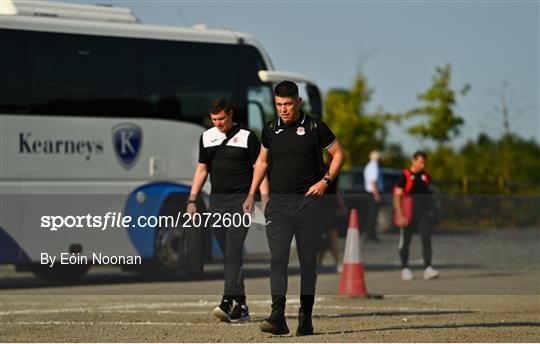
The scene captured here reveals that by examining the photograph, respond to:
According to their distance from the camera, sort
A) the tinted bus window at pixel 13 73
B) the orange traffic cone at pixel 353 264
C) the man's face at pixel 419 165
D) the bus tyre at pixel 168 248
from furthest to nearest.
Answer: the man's face at pixel 419 165 < the tinted bus window at pixel 13 73 < the bus tyre at pixel 168 248 < the orange traffic cone at pixel 353 264

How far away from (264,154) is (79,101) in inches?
346

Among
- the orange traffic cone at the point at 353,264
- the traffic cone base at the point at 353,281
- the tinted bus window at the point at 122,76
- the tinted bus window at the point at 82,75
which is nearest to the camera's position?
the orange traffic cone at the point at 353,264

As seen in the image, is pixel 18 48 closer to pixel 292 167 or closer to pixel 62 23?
pixel 62 23

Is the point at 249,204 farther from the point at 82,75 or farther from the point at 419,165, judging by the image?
the point at 82,75

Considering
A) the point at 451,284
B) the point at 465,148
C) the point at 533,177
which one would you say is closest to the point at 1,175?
the point at 451,284

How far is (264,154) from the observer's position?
11.5 meters

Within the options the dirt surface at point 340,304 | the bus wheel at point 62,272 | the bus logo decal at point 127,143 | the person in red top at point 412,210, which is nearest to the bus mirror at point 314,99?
the dirt surface at point 340,304

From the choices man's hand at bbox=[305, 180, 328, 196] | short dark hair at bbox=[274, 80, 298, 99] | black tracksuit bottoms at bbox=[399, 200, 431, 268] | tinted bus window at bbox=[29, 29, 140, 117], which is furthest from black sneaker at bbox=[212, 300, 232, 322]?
tinted bus window at bbox=[29, 29, 140, 117]

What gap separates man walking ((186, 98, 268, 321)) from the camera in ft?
41.9

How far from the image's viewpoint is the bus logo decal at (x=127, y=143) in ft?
65.4

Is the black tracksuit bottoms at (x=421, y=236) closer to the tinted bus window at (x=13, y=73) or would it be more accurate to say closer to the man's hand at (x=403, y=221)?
the man's hand at (x=403, y=221)

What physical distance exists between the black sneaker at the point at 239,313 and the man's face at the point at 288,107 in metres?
2.35

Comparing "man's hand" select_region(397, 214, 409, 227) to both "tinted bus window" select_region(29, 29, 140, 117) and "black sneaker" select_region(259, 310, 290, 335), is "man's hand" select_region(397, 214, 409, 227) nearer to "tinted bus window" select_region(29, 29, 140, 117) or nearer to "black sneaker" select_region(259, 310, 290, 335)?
"tinted bus window" select_region(29, 29, 140, 117)

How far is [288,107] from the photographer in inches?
438
